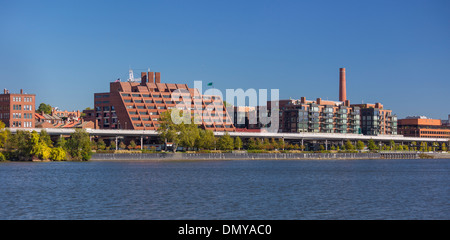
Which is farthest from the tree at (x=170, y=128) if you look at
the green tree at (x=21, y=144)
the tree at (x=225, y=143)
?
the green tree at (x=21, y=144)

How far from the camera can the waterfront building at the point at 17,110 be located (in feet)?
604

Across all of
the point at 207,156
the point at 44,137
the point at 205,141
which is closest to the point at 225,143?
the point at 205,141

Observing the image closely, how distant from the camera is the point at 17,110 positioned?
185125 millimetres

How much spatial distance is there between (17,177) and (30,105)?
111371 millimetres

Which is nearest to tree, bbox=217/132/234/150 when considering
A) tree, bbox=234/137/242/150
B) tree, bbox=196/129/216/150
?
tree, bbox=196/129/216/150

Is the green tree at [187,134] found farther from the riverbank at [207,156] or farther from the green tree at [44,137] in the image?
the green tree at [44,137]

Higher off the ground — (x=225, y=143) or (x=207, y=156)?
(x=225, y=143)

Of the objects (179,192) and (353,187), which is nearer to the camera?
(179,192)

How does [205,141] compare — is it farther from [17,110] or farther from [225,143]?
[17,110]

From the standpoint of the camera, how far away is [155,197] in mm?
57750

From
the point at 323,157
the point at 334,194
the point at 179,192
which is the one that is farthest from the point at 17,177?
the point at 323,157

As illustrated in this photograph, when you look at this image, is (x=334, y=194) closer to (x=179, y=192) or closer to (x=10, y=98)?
(x=179, y=192)
